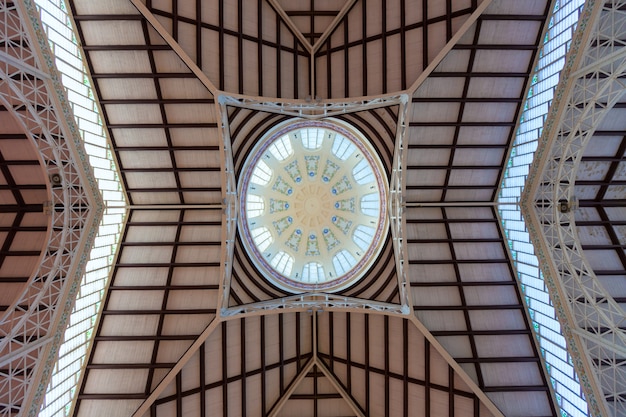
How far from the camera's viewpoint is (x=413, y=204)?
22.9 meters

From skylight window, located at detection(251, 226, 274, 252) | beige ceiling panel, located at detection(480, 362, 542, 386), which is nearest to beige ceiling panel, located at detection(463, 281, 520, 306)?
beige ceiling panel, located at detection(480, 362, 542, 386)

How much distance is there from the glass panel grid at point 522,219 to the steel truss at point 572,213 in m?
0.99

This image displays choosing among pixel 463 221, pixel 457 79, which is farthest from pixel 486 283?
pixel 457 79

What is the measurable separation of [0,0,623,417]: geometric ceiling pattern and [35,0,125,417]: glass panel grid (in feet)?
2.03

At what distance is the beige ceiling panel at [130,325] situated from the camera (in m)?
20.8

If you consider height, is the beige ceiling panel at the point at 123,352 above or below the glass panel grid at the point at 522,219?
below

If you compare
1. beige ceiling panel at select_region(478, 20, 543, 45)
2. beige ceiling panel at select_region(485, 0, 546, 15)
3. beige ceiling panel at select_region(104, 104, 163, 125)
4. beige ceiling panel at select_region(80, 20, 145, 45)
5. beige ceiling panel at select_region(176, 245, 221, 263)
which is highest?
beige ceiling panel at select_region(485, 0, 546, 15)

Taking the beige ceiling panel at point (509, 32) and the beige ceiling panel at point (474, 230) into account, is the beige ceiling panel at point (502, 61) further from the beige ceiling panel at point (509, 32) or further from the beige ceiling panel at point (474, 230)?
the beige ceiling panel at point (474, 230)

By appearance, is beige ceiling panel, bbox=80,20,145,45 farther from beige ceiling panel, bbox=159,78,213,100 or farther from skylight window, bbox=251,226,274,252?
skylight window, bbox=251,226,274,252

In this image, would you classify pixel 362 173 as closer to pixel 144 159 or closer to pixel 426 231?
pixel 426 231

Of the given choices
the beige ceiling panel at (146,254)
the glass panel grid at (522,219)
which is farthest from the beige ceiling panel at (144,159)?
the glass panel grid at (522,219)

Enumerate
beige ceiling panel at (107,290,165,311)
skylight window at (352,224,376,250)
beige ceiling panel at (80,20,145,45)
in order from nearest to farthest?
beige ceiling panel at (80,20,145,45) < beige ceiling panel at (107,290,165,311) < skylight window at (352,224,376,250)

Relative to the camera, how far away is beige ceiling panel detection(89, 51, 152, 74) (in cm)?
1952

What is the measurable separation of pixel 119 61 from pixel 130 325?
14.7m
